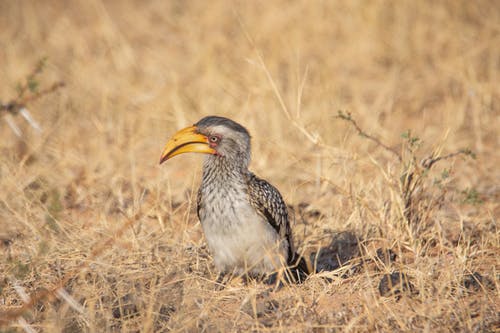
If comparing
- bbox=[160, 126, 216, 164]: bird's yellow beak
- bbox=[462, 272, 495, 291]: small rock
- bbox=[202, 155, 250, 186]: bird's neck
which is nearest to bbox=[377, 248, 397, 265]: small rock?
bbox=[462, 272, 495, 291]: small rock

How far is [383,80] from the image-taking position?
7.79 metres

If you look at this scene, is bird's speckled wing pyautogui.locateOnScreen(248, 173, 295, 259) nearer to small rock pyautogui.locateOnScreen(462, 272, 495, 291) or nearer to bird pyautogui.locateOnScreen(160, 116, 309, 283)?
bird pyautogui.locateOnScreen(160, 116, 309, 283)

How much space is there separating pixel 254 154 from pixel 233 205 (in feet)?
7.65

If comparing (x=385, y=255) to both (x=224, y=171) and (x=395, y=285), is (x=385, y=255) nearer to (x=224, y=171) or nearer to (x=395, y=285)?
(x=395, y=285)

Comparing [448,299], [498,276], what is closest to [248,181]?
[448,299]

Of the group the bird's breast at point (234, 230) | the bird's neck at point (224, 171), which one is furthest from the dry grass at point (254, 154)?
the bird's neck at point (224, 171)

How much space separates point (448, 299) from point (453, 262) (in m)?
0.50

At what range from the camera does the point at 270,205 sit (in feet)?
13.1

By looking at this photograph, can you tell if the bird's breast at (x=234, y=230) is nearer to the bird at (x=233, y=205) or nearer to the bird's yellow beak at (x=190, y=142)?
the bird at (x=233, y=205)

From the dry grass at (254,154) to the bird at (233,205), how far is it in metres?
0.19

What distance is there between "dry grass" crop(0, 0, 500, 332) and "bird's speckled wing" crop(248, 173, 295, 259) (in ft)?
1.13

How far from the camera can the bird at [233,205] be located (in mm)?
3852

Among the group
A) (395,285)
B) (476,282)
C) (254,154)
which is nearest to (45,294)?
(395,285)

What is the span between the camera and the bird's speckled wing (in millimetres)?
3941
